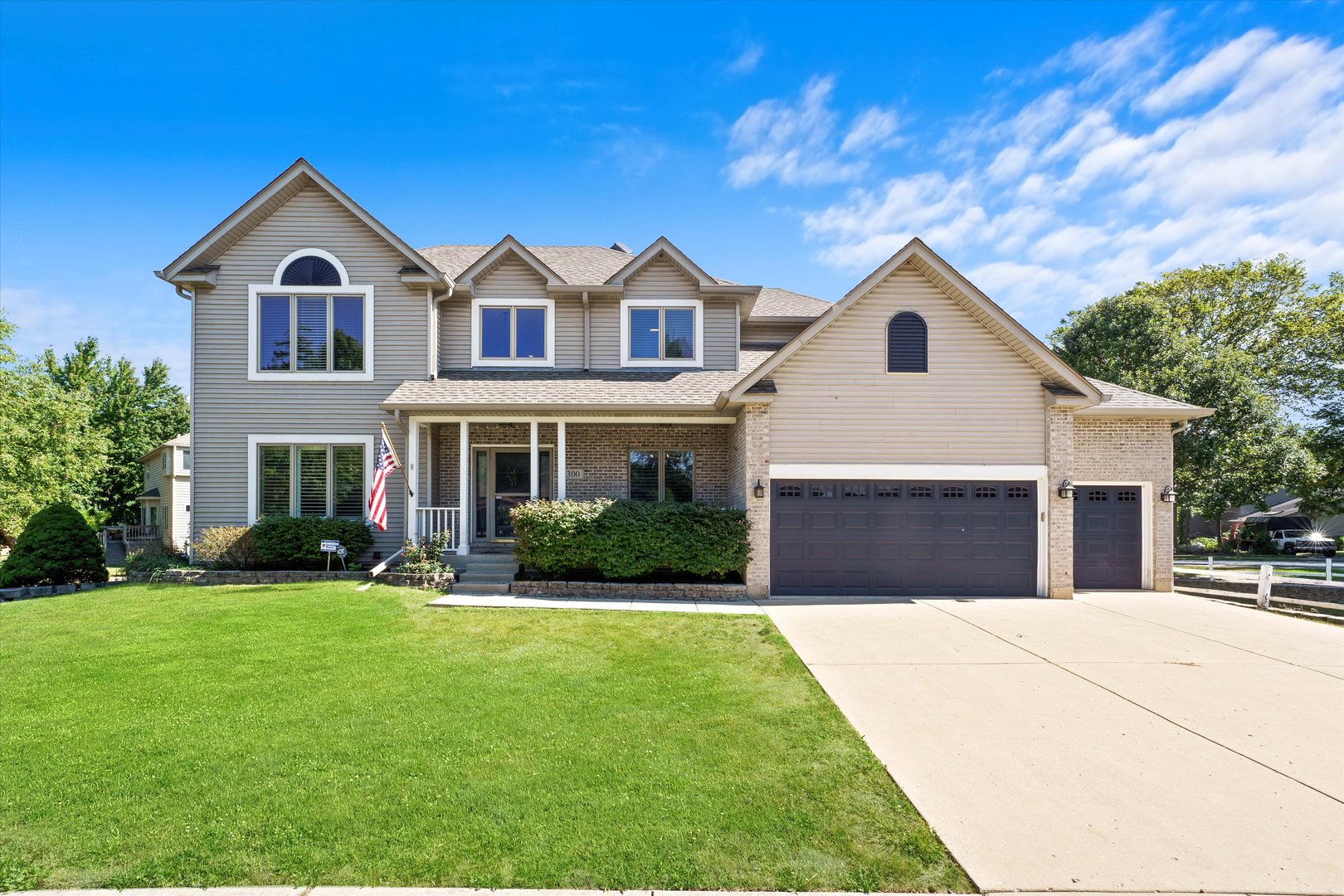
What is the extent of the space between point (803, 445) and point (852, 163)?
264 inches

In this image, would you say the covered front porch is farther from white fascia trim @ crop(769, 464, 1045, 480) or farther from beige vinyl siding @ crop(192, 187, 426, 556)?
white fascia trim @ crop(769, 464, 1045, 480)

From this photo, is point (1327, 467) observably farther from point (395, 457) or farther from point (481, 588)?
point (395, 457)

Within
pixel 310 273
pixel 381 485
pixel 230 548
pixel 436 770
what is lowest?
pixel 436 770

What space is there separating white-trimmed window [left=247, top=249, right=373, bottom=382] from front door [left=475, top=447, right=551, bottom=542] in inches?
130

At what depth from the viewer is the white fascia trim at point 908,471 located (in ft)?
37.9

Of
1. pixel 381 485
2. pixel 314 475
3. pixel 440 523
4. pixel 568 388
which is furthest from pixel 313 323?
pixel 568 388

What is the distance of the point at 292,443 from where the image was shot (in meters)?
13.2

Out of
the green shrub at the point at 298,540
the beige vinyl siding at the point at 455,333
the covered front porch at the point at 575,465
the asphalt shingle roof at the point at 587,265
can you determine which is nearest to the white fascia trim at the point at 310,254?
the beige vinyl siding at the point at 455,333

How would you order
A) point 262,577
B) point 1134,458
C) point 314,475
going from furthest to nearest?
point 314,475 → point 1134,458 → point 262,577

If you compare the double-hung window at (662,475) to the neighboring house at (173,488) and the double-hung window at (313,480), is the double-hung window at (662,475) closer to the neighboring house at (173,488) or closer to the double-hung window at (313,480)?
the double-hung window at (313,480)

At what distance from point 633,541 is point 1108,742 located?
7628 millimetres

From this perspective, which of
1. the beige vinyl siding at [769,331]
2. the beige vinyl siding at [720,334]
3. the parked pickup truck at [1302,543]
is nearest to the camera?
the beige vinyl siding at [720,334]

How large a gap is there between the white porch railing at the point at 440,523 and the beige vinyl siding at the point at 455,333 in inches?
137

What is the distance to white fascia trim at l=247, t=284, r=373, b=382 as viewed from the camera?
43.4ft
